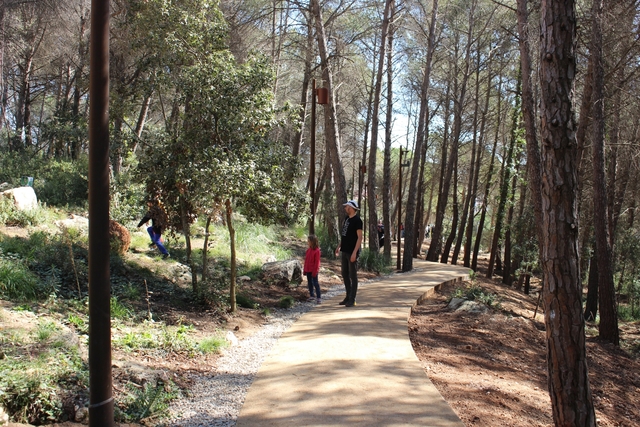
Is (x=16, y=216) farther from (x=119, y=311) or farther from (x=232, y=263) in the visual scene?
(x=232, y=263)

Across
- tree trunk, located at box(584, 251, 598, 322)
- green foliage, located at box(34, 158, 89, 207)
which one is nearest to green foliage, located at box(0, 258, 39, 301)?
green foliage, located at box(34, 158, 89, 207)

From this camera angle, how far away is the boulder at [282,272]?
40.1 feet

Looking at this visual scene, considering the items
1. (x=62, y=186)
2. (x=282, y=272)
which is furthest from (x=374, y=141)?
(x=62, y=186)

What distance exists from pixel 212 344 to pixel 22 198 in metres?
8.08

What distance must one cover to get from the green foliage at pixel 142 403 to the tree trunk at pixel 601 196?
10.7 meters

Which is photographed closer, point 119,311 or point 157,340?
point 157,340

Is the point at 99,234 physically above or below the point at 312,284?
above

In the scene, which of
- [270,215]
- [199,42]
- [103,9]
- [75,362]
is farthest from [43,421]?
[199,42]

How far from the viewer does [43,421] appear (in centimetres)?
402

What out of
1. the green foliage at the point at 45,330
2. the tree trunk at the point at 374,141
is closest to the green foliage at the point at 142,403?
the green foliage at the point at 45,330

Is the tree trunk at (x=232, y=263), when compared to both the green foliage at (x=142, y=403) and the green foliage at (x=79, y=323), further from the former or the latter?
the green foliage at (x=142, y=403)

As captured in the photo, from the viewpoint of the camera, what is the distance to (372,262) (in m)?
17.6

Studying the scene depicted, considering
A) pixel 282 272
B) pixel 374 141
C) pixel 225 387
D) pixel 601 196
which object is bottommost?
pixel 225 387

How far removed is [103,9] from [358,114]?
32.7 metres
